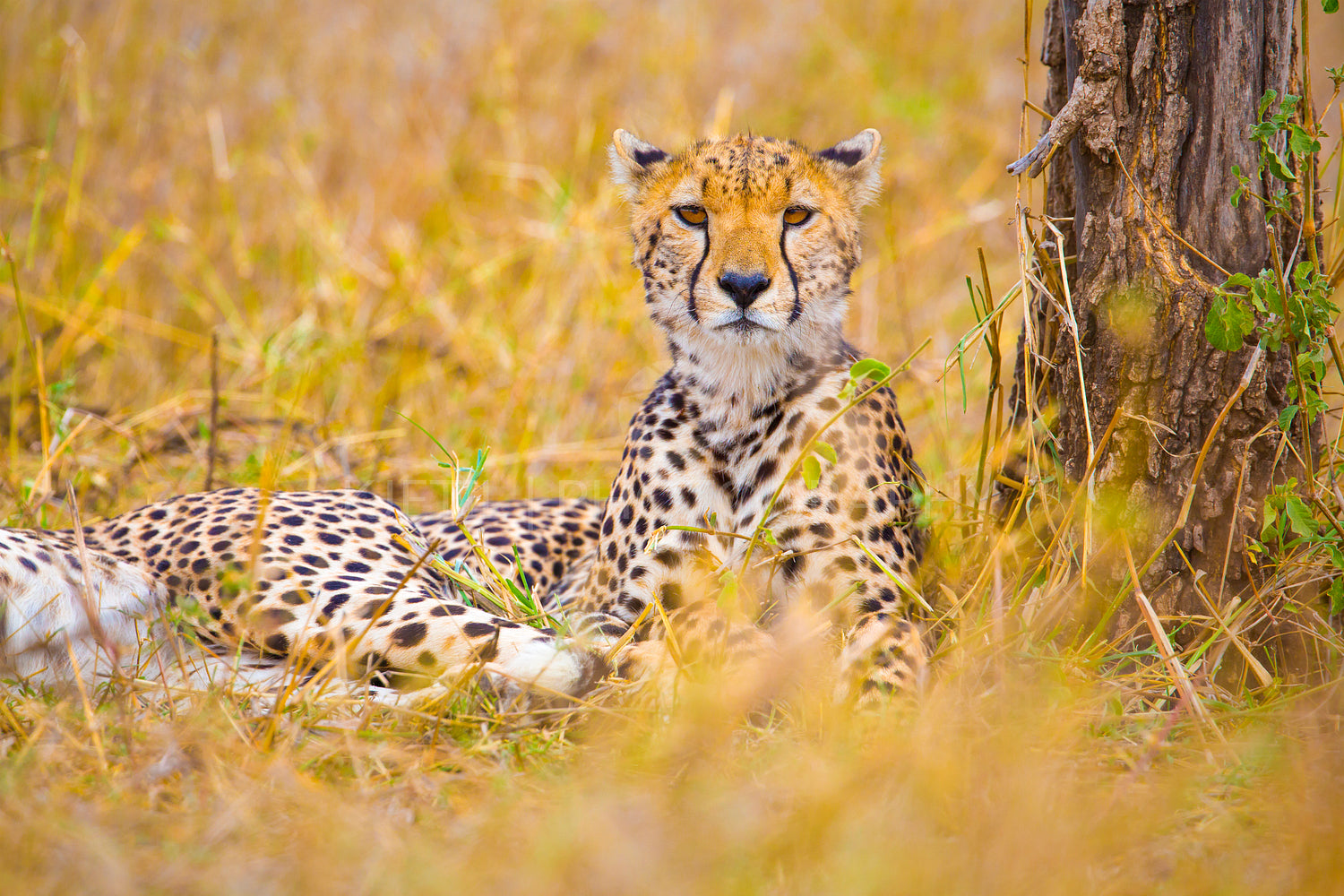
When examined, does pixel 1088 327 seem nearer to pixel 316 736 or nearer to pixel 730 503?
pixel 730 503

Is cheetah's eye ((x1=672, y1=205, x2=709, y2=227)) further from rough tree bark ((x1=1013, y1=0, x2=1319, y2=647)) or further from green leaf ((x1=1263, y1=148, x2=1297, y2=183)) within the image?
green leaf ((x1=1263, y1=148, x2=1297, y2=183))

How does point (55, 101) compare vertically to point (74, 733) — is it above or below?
above

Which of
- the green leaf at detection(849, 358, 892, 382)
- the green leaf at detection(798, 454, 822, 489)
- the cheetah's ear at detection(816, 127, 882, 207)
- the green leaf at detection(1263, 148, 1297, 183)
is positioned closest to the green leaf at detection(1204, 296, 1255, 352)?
the green leaf at detection(1263, 148, 1297, 183)

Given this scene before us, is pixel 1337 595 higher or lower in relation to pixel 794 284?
lower

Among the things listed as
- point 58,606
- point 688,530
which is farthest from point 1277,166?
point 58,606

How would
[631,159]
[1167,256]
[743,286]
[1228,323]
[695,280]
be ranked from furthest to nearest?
[631,159]
[695,280]
[743,286]
[1167,256]
[1228,323]

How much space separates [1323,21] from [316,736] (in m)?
6.90

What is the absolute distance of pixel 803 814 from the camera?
139 centimetres

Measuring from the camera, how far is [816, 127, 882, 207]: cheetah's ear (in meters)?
2.62

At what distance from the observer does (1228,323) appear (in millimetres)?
1909

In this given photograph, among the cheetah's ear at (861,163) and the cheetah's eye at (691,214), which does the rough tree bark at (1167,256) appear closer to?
the cheetah's ear at (861,163)

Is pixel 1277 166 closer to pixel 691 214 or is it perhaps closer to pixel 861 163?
pixel 861 163

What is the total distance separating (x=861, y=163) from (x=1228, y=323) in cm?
99

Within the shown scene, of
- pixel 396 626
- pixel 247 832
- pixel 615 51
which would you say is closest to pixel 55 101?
pixel 615 51
